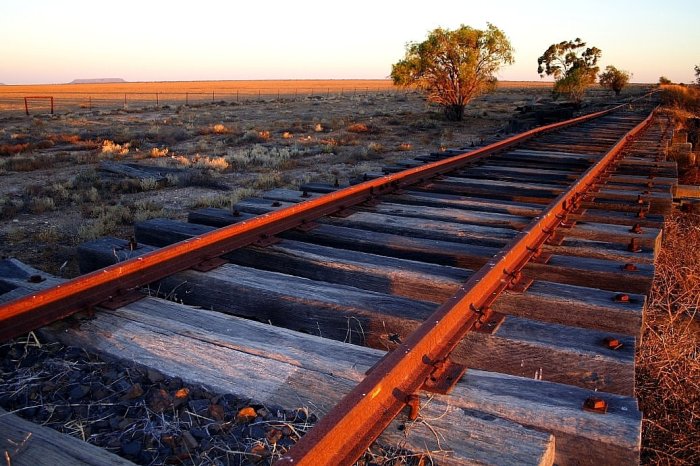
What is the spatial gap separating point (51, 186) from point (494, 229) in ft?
32.1

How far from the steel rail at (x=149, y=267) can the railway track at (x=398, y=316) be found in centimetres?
1

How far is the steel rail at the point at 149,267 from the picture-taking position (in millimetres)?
2846

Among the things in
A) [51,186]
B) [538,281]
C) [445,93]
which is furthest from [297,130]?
[538,281]

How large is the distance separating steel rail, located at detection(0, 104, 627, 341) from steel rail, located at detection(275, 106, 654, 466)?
1.71 m

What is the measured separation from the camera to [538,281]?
3.56 meters

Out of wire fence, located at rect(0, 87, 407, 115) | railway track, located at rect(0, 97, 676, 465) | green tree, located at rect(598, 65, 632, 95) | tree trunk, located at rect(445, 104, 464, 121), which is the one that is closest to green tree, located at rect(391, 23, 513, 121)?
tree trunk, located at rect(445, 104, 464, 121)

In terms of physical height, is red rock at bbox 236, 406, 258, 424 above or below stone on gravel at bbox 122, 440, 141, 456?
above

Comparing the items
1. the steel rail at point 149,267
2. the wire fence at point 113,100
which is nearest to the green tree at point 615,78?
the wire fence at point 113,100

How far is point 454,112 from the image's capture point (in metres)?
30.7

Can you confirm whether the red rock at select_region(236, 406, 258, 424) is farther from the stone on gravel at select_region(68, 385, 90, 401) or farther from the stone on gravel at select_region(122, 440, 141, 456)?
the stone on gravel at select_region(68, 385, 90, 401)

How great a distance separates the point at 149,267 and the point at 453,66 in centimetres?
2921

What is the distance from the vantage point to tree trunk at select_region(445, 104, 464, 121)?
30.5 meters

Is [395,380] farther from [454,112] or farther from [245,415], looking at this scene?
[454,112]

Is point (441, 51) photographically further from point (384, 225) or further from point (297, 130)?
point (384, 225)
